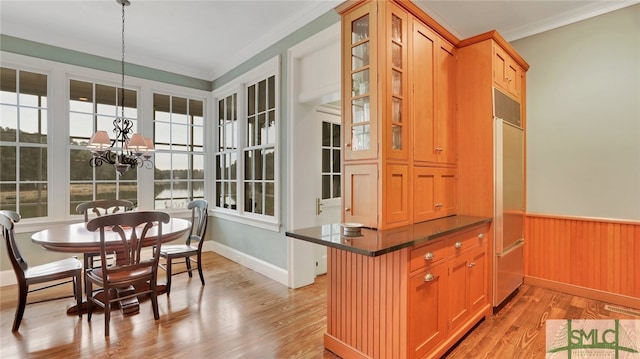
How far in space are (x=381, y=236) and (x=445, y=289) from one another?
693 millimetres

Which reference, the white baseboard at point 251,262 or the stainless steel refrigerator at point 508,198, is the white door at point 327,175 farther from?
the stainless steel refrigerator at point 508,198

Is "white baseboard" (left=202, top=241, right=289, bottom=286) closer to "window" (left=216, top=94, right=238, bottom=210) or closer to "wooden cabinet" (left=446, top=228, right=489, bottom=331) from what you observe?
"window" (left=216, top=94, right=238, bottom=210)

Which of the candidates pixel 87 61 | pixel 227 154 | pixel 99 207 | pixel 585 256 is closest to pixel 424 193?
pixel 585 256

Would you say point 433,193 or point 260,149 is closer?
point 433,193

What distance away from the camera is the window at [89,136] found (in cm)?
418

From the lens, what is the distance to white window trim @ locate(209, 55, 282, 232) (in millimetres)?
3811

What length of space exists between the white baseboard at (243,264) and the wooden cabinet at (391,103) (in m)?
1.72

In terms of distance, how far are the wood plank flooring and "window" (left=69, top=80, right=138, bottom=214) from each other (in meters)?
1.36

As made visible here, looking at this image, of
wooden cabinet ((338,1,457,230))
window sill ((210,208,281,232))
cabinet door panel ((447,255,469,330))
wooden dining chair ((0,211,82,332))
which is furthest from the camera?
window sill ((210,208,281,232))

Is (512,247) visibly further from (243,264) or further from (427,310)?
(243,264)

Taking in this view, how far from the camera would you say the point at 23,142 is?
3854 millimetres

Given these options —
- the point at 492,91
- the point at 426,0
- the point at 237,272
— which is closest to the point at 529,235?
the point at 492,91

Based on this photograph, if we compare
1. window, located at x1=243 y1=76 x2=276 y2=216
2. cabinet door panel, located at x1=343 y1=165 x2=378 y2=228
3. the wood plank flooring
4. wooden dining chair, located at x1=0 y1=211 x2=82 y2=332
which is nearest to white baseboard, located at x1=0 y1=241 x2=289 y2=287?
the wood plank flooring

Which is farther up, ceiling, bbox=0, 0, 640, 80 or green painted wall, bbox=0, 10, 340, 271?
ceiling, bbox=0, 0, 640, 80
